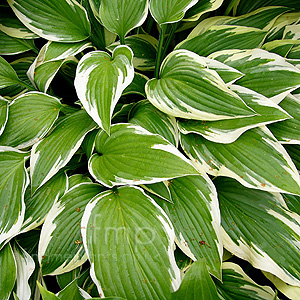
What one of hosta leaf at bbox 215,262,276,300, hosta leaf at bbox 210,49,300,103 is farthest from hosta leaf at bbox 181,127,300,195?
hosta leaf at bbox 215,262,276,300

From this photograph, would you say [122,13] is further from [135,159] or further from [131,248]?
[131,248]

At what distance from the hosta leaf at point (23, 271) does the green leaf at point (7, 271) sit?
0.08ft

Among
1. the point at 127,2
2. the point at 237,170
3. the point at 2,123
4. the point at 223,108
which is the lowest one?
the point at 2,123

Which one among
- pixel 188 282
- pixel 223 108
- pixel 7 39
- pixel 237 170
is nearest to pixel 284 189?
pixel 237 170

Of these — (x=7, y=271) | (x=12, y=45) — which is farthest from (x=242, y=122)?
(x=12, y=45)

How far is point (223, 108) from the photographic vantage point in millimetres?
787

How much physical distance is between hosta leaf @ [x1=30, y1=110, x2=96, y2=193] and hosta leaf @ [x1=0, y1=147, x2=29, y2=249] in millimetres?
37

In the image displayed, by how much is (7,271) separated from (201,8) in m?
0.95

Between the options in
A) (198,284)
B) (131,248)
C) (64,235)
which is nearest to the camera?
(198,284)

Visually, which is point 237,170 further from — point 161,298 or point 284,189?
point 161,298

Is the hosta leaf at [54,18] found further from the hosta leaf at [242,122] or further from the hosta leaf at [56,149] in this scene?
the hosta leaf at [242,122]

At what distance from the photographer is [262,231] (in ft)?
2.73

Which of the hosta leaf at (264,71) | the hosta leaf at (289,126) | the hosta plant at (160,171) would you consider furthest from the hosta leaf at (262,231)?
the hosta leaf at (264,71)

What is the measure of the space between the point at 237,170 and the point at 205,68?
0.28 m
